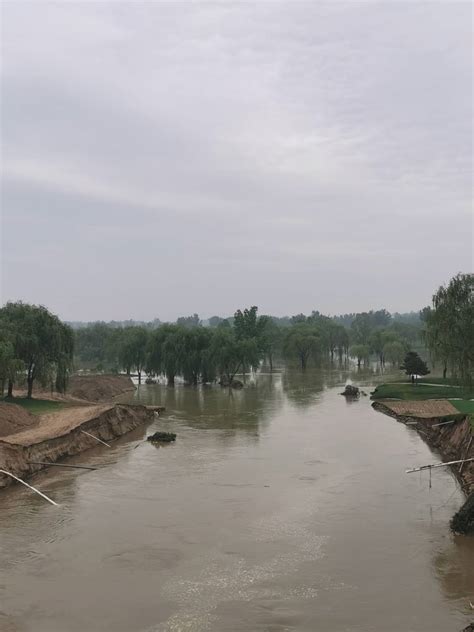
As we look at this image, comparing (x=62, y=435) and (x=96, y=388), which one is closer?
(x=62, y=435)

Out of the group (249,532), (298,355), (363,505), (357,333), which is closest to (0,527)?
(249,532)

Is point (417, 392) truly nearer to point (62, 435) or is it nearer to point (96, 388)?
point (96, 388)

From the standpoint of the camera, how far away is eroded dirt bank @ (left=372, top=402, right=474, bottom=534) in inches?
665

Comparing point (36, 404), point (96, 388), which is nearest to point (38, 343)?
point (36, 404)

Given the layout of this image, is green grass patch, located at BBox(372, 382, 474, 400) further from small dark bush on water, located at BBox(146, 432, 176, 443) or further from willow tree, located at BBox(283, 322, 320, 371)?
willow tree, located at BBox(283, 322, 320, 371)

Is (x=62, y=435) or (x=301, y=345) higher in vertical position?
(x=301, y=345)

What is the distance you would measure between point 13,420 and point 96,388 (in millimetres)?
27226

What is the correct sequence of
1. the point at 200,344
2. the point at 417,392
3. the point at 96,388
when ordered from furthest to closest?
the point at 200,344 → the point at 96,388 → the point at 417,392

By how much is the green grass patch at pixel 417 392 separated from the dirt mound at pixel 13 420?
104ft

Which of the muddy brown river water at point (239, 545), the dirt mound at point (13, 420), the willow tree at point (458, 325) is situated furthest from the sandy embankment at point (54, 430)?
the willow tree at point (458, 325)

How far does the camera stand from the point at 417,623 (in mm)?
11664

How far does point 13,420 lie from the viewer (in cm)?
3120

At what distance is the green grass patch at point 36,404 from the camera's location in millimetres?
37688

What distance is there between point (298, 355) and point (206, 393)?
40529 mm
